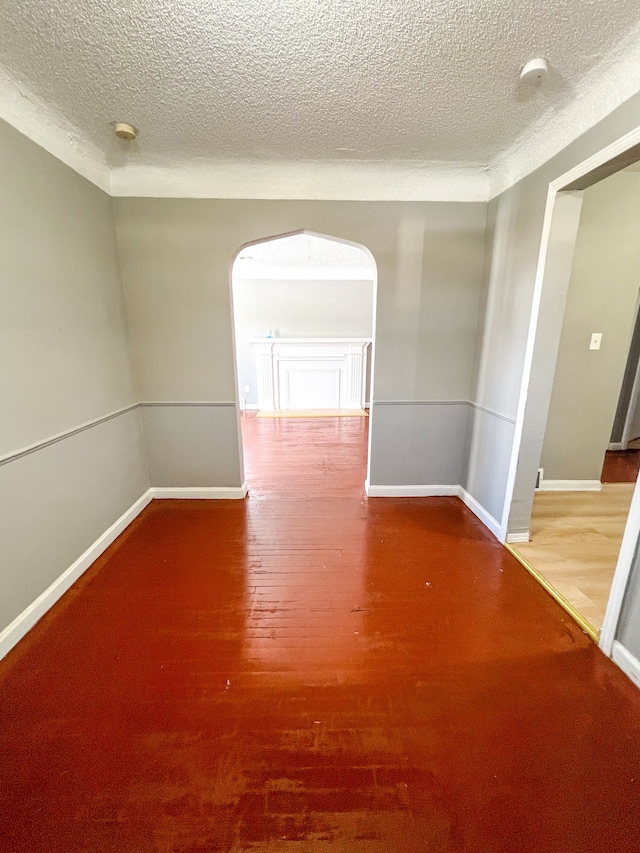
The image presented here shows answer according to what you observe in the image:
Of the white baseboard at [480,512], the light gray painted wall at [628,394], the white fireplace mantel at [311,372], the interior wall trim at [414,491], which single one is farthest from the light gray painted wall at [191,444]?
the light gray painted wall at [628,394]

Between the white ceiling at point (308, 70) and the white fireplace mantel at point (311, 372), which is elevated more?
the white ceiling at point (308, 70)

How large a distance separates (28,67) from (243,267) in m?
4.36

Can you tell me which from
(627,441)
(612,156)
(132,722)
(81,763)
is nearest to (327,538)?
(132,722)

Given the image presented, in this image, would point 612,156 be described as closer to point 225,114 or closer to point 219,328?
point 225,114

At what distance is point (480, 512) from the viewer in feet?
8.07

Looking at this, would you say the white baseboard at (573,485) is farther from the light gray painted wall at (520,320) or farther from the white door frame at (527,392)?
the white door frame at (527,392)

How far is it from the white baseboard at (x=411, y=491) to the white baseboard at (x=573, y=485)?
2.57ft

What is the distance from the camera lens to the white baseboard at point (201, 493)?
276cm

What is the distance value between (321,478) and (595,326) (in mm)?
2525

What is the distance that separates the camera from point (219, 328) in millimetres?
2436

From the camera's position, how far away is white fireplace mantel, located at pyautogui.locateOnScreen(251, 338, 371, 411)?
5.73m

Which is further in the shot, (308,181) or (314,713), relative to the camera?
(308,181)

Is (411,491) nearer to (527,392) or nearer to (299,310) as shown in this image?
(527,392)

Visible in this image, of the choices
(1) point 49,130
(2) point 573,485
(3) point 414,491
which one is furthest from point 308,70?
(2) point 573,485
